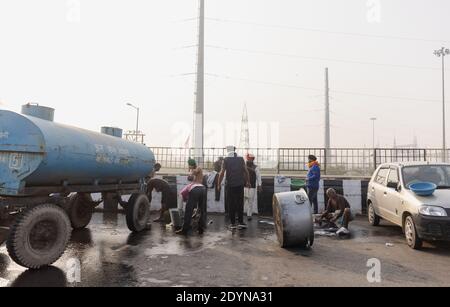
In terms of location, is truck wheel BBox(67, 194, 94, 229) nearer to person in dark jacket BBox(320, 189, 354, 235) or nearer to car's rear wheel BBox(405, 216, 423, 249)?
person in dark jacket BBox(320, 189, 354, 235)

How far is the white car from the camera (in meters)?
5.69

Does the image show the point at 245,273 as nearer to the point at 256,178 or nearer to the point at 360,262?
the point at 360,262

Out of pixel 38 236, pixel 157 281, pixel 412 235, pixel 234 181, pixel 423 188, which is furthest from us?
pixel 234 181

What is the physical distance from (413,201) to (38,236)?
6.43m

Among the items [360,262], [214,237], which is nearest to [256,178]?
[214,237]

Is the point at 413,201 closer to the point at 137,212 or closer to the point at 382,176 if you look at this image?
the point at 382,176

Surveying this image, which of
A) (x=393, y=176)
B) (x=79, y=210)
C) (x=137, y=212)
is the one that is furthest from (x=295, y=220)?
(x=79, y=210)

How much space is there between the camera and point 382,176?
822 centimetres

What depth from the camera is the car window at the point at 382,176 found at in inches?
316

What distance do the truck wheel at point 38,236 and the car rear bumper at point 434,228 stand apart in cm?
597

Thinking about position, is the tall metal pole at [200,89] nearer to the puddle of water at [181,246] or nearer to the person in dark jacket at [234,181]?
the person in dark jacket at [234,181]

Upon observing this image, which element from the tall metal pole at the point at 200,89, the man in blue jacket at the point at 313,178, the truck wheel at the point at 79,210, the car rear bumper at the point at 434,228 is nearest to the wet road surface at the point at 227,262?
the car rear bumper at the point at 434,228

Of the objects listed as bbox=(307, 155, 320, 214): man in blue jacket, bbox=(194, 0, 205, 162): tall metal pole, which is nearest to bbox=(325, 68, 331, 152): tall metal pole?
bbox=(194, 0, 205, 162): tall metal pole

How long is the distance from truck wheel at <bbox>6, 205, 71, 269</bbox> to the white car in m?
6.02
